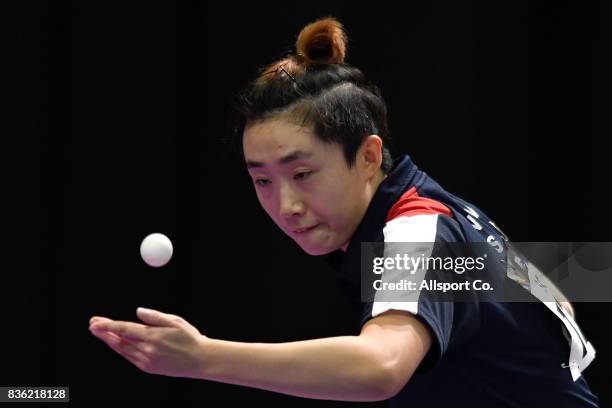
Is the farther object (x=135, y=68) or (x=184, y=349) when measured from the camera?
(x=135, y=68)

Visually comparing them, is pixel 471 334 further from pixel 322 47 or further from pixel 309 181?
pixel 322 47

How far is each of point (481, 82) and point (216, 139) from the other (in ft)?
2.59

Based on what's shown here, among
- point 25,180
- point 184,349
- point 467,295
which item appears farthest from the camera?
point 25,180

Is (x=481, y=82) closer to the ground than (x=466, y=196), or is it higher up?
higher up

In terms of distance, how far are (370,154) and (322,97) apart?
0.44 ft

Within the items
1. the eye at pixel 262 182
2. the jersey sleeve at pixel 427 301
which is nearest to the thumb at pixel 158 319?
the jersey sleeve at pixel 427 301

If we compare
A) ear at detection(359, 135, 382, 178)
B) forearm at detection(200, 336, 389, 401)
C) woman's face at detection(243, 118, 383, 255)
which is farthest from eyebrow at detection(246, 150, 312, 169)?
forearm at detection(200, 336, 389, 401)

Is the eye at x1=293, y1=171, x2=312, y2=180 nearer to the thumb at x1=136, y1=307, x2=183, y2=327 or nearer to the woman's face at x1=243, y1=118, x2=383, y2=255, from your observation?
the woman's face at x1=243, y1=118, x2=383, y2=255

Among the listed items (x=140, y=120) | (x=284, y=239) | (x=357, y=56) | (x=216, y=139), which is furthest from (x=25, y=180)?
(x=357, y=56)

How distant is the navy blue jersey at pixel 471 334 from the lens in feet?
4.90

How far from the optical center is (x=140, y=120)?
2.68m

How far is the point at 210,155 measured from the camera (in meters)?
2.75

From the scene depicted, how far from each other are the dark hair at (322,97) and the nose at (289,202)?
0.11 m

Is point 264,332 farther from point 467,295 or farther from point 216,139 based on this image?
point 467,295
